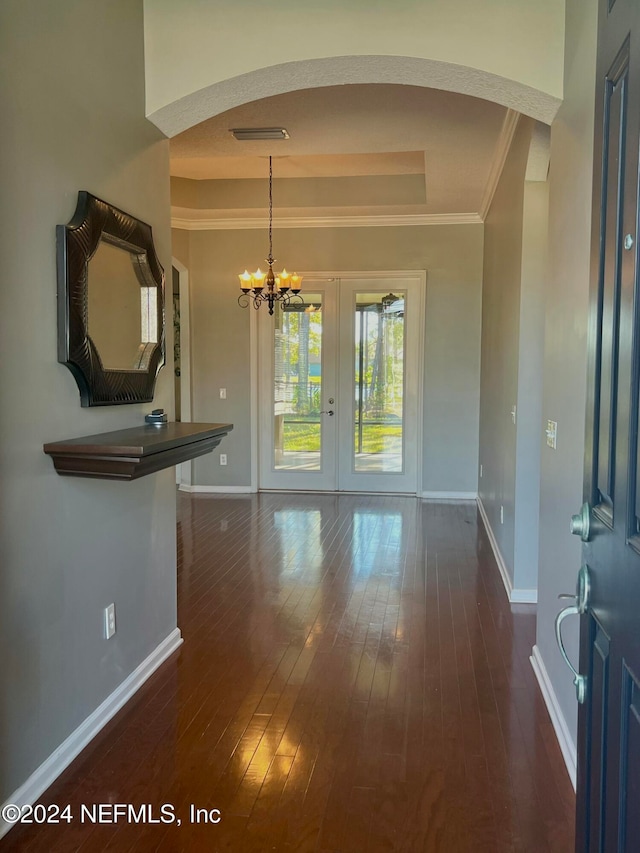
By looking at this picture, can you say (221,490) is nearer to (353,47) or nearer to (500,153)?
(500,153)

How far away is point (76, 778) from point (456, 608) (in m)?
2.14

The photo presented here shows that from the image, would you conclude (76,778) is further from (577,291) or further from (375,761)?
(577,291)

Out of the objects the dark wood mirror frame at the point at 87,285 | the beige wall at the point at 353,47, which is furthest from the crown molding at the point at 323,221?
the dark wood mirror frame at the point at 87,285

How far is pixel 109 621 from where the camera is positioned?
2.29 meters

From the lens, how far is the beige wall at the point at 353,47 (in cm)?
226

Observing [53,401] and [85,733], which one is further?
[85,733]

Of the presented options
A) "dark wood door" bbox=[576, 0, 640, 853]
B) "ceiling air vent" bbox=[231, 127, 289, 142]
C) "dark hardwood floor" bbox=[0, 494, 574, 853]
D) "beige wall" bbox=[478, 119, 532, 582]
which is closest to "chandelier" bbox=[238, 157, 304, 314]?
"ceiling air vent" bbox=[231, 127, 289, 142]

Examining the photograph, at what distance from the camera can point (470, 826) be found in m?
1.77

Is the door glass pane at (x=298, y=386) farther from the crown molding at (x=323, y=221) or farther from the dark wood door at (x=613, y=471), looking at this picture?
the dark wood door at (x=613, y=471)

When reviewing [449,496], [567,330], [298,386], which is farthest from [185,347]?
[567,330]

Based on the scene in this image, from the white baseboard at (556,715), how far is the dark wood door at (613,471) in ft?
2.77

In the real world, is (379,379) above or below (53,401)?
above

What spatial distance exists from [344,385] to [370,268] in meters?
1.28

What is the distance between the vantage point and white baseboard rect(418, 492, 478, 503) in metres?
6.40
